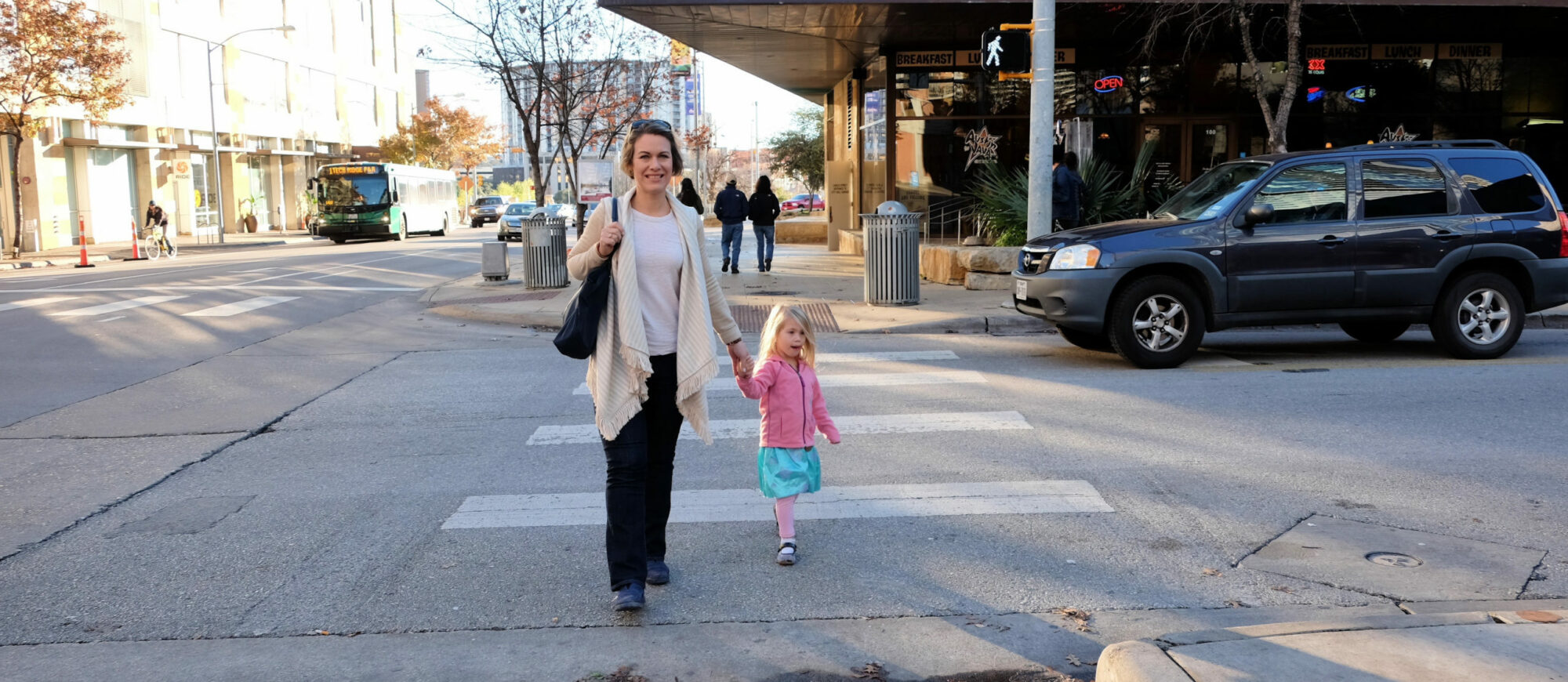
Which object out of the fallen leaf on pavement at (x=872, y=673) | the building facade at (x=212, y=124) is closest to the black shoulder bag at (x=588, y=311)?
the fallen leaf on pavement at (x=872, y=673)

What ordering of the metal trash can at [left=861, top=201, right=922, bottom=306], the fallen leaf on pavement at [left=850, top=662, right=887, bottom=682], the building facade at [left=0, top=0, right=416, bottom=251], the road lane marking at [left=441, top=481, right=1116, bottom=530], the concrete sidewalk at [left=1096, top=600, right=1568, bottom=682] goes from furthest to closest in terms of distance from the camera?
the building facade at [left=0, top=0, right=416, bottom=251]
the metal trash can at [left=861, top=201, right=922, bottom=306]
the road lane marking at [left=441, top=481, right=1116, bottom=530]
the fallen leaf on pavement at [left=850, top=662, right=887, bottom=682]
the concrete sidewalk at [left=1096, top=600, right=1568, bottom=682]

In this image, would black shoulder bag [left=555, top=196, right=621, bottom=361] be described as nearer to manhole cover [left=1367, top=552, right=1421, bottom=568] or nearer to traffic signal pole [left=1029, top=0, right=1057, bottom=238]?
manhole cover [left=1367, top=552, right=1421, bottom=568]

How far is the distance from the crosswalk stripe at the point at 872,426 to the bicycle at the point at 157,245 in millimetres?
29269

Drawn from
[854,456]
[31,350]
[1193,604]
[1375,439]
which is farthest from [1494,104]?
[31,350]

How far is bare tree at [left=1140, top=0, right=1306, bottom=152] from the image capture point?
1549 centimetres

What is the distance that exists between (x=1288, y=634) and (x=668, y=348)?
2299 millimetres

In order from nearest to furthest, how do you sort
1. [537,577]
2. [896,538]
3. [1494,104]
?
[537,577]
[896,538]
[1494,104]

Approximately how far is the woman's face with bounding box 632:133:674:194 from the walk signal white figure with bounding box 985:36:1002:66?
914 cm

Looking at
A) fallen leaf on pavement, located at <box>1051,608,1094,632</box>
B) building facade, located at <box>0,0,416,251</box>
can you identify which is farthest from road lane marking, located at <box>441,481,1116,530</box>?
building facade, located at <box>0,0,416,251</box>

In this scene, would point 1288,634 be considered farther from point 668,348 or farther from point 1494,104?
point 1494,104

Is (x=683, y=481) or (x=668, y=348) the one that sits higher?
(x=668, y=348)

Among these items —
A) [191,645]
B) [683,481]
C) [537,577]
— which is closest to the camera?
[191,645]

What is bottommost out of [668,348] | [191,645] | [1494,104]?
[191,645]

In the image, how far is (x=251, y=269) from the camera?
25.5m
